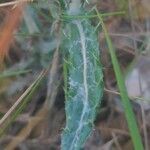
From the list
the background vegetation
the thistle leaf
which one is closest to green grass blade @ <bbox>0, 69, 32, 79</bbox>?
the background vegetation

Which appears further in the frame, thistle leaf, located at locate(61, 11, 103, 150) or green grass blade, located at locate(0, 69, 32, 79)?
green grass blade, located at locate(0, 69, 32, 79)

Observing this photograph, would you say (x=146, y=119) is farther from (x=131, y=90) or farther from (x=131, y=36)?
(x=131, y=36)

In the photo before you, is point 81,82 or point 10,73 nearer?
point 81,82

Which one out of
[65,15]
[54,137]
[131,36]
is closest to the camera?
[65,15]

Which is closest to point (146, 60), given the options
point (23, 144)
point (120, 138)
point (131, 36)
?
point (131, 36)

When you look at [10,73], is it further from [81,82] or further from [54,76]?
[81,82]

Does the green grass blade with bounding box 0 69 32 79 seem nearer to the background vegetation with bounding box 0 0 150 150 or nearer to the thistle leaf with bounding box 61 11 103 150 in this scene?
the background vegetation with bounding box 0 0 150 150

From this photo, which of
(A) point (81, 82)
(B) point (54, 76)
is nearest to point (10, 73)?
(B) point (54, 76)

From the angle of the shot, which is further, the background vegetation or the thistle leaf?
the background vegetation

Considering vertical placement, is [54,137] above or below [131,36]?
below
